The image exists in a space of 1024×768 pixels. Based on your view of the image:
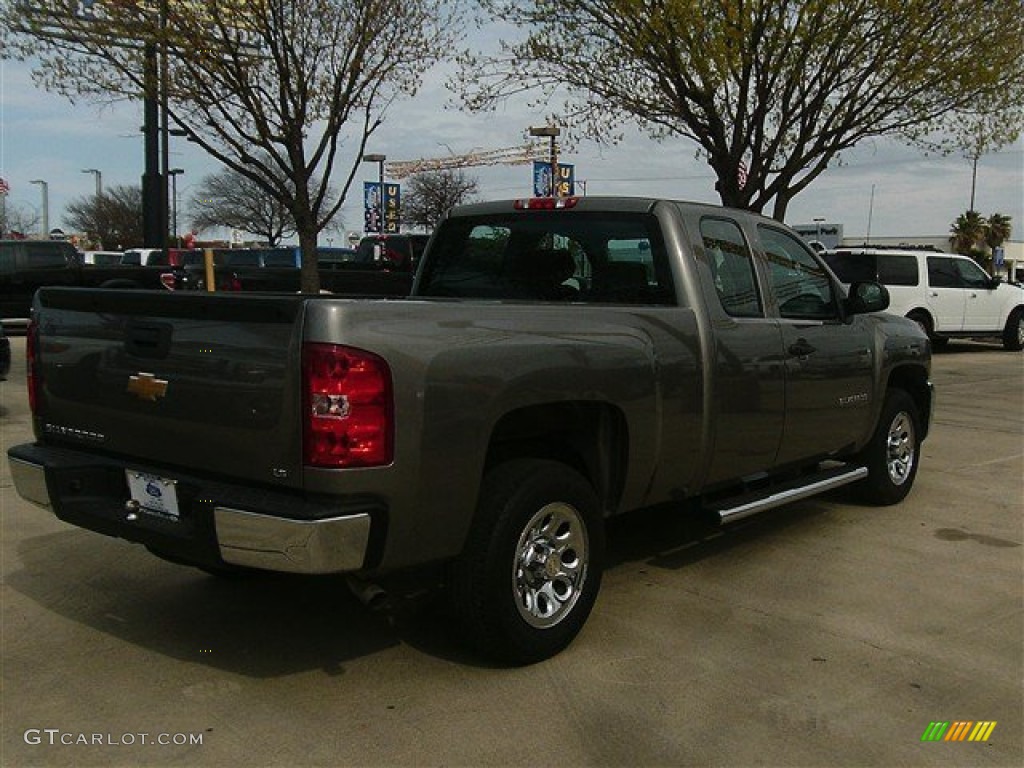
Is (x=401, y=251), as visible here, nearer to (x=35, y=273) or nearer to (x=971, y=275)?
(x=35, y=273)

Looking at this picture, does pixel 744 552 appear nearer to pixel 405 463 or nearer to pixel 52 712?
pixel 405 463

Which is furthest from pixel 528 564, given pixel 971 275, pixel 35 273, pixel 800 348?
pixel 35 273

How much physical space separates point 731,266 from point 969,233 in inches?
3088

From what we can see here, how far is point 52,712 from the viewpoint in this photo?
3.34m

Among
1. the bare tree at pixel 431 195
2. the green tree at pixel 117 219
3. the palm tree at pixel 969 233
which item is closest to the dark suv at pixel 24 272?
the bare tree at pixel 431 195

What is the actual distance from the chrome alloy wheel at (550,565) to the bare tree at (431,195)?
148 ft

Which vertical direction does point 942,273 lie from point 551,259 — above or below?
above

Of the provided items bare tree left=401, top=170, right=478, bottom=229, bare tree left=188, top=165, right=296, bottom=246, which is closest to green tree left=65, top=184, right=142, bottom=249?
bare tree left=188, top=165, right=296, bottom=246

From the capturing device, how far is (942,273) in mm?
17750

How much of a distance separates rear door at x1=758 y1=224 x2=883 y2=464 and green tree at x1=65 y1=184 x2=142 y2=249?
6426 cm

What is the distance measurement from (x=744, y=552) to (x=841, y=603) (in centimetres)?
84

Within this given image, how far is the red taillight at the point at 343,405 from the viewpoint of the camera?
3035mm

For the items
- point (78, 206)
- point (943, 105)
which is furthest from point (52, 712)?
point (78, 206)

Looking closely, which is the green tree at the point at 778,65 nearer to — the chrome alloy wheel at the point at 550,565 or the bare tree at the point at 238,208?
the chrome alloy wheel at the point at 550,565
